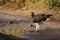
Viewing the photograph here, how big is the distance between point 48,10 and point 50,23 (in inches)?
129

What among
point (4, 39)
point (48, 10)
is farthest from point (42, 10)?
point (4, 39)

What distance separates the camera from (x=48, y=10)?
16.4 meters

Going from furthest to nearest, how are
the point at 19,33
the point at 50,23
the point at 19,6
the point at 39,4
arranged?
1. the point at 19,6
2. the point at 39,4
3. the point at 50,23
4. the point at 19,33

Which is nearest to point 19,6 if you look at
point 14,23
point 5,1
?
point 5,1

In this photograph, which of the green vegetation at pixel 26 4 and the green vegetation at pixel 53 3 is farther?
the green vegetation at pixel 26 4

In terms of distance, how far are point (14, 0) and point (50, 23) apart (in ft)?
27.0

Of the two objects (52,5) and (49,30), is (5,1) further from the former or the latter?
(49,30)

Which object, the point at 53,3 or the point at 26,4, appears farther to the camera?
the point at 26,4

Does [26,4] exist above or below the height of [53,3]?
below

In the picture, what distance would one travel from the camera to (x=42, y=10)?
16766 mm

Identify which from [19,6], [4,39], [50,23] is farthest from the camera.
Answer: [19,6]

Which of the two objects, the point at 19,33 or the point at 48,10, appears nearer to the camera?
the point at 19,33

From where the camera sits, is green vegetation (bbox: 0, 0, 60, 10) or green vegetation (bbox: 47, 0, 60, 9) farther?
green vegetation (bbox: 0, 0, 60, 10)

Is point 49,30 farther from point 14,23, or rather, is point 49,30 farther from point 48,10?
point 48,10
